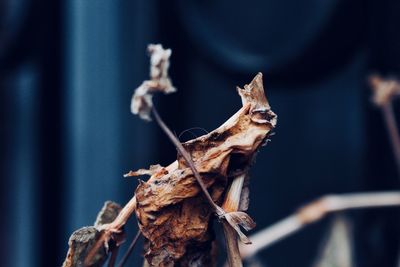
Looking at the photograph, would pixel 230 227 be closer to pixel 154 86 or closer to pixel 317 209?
pixel 154 86

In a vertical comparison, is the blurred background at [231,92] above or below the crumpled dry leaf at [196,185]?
above

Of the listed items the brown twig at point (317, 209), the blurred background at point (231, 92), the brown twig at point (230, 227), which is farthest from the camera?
the blurred background at point (231, 92)

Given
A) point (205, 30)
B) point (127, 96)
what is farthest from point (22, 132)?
point (205, 30)

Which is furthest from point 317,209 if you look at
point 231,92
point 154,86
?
point 231,92

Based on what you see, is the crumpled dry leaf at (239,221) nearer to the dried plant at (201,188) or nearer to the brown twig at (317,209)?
the dried plant at (201,188)

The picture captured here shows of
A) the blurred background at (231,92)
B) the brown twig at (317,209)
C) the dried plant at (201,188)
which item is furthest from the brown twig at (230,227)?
the blurred background at (231,92)
